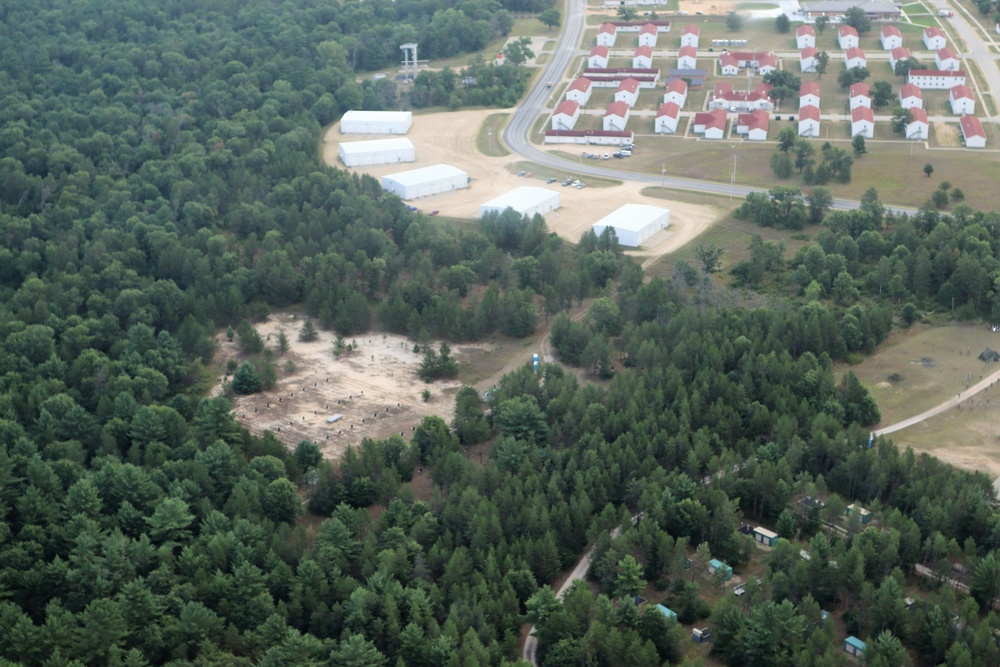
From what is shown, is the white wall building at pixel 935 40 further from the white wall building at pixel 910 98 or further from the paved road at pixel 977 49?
the white wall building at pixel 910 98

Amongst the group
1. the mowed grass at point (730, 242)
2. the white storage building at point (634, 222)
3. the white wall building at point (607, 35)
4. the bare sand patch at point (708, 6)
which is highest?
the bare sand patch at point (708, 6)

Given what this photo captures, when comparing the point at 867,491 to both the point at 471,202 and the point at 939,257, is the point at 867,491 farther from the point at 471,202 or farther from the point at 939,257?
the point at 471,202

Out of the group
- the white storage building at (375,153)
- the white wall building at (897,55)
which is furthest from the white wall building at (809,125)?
the white storage building at (375,153)

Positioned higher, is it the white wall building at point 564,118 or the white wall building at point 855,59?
the white wall building at point 855,59

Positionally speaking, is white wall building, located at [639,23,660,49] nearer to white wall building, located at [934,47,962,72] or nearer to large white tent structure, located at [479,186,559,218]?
white wall building, located at [934,47,962,72]

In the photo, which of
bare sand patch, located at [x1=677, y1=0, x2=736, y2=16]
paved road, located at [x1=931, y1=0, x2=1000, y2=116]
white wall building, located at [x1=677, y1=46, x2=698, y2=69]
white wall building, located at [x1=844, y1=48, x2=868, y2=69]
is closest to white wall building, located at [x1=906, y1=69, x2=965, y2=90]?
paved road, located at [x1=931, y1=0, x2=1000, y2=116]

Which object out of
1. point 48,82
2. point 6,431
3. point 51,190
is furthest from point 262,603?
point 48,82

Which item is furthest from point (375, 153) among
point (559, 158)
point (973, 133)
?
point (973, 133)
